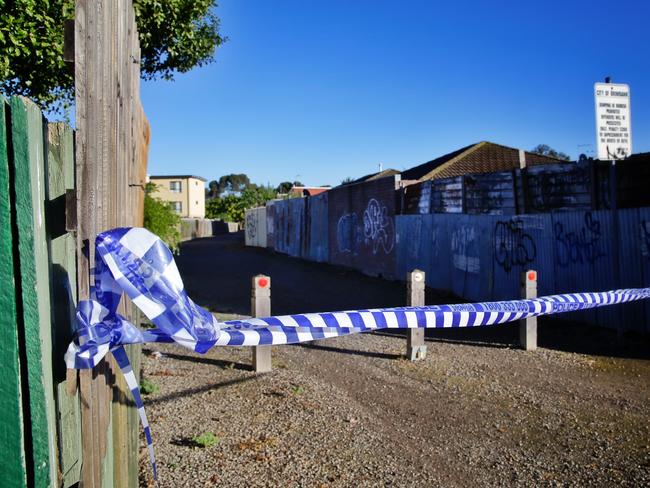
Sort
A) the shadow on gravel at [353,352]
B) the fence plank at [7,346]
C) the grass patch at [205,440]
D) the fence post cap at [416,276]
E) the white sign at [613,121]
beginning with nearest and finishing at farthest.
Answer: the fence plank at [7,346]
the grass patch at [205,440]
the fence post cap at [416,276]
the shadow on gravel at [353,352]
the white sign at [613,121]

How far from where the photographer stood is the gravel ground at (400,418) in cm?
423

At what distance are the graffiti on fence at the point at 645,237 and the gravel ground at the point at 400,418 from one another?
1799mm

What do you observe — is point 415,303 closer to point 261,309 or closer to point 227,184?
point 261,309

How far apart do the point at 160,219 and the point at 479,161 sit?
79.9ft

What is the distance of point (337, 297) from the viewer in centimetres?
1355

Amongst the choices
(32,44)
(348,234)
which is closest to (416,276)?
(32,44)

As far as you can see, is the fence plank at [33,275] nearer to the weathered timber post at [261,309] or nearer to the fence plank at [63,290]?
the fence plank at [63,290]

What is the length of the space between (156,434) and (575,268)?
7480mm

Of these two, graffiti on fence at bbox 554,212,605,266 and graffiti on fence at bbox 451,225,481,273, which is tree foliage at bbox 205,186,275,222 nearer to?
graffiti on fence at bbox 451,225,481,273

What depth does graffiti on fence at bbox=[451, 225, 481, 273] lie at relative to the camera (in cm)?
1257

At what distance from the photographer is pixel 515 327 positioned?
952cm

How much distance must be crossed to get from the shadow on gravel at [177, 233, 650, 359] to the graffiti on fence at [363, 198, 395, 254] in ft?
3.46

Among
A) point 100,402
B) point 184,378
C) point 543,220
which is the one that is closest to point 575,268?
point 543,220

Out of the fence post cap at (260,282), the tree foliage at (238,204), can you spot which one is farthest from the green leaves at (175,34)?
the tree foliage at (238,204)
